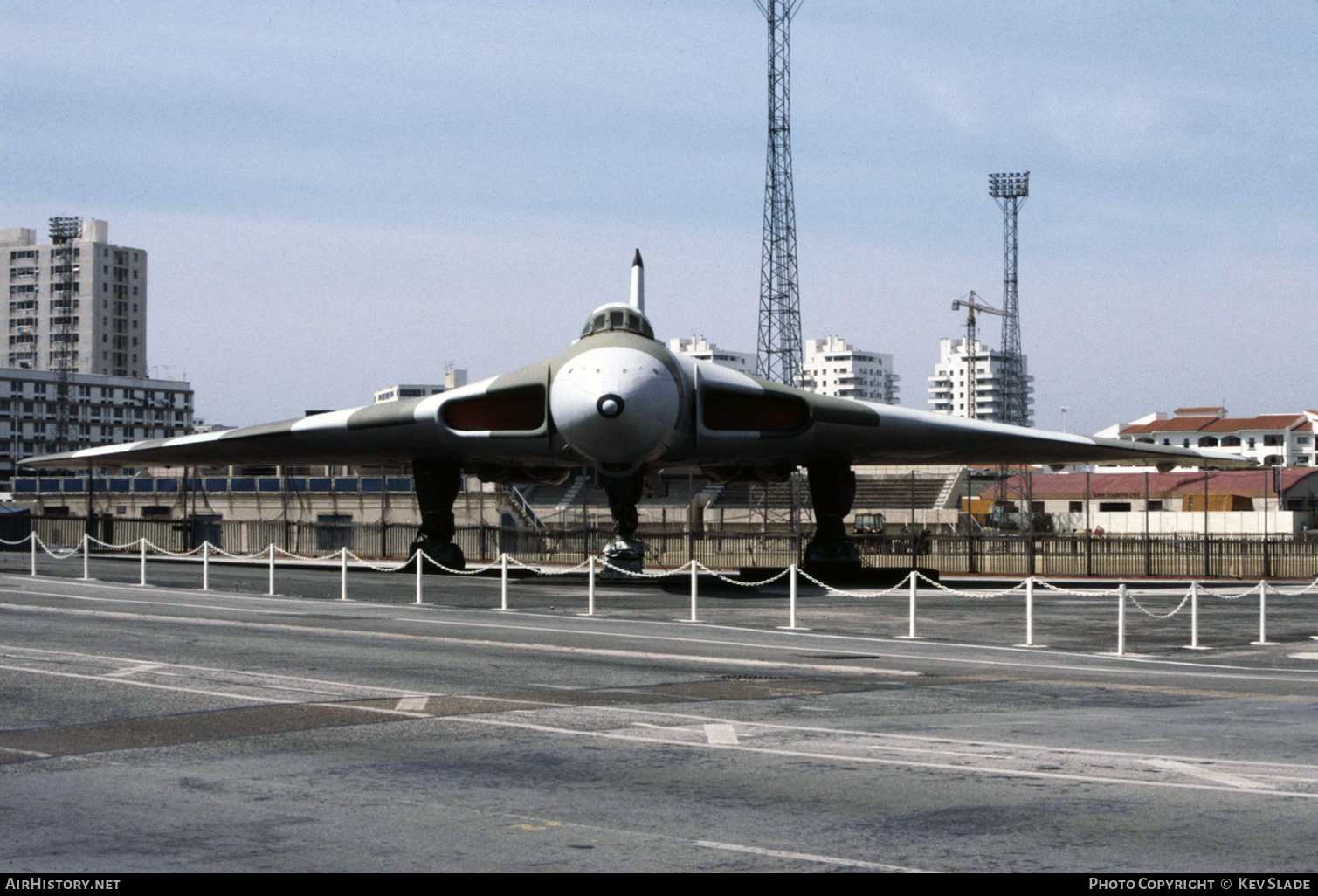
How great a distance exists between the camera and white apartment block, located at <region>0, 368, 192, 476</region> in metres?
159

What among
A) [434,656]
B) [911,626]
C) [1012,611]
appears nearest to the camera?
[434,656]

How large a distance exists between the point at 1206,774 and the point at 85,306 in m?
195

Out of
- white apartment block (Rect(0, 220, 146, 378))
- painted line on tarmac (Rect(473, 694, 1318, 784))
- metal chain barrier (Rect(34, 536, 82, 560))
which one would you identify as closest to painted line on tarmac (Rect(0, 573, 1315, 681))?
painted line on tarmac (Rect(473, 694, 1318, 784))

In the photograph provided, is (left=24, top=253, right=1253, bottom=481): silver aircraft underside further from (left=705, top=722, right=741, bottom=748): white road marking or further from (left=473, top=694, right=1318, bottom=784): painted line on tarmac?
(left=705, top=722, right=741, bottom=748): white road marking

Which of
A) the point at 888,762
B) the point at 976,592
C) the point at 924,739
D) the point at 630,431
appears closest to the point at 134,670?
the point at 924,739

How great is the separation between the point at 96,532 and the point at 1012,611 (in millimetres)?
39902

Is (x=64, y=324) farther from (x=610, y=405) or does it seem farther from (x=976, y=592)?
(x=976, y=592)

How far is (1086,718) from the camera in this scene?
1106 cm

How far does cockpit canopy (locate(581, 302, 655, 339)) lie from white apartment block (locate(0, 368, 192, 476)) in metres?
138

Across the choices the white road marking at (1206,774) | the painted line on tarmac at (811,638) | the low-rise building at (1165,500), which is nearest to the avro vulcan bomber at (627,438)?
the painted line on tarmac at (811,638)

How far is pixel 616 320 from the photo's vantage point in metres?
29.2

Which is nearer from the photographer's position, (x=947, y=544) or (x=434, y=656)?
(x=434, y=656)

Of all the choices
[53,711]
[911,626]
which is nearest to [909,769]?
[53,711]

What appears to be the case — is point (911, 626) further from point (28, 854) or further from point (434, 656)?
point (28, 854)
